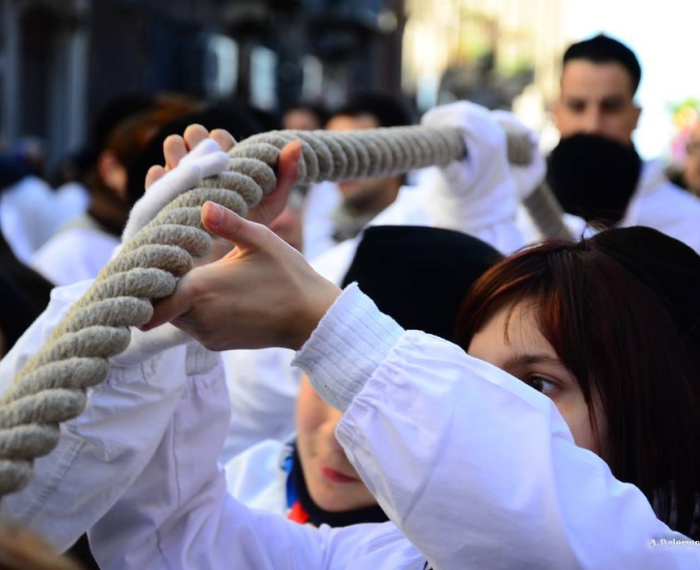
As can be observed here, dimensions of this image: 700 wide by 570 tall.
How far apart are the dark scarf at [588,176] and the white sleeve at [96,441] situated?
1.86m

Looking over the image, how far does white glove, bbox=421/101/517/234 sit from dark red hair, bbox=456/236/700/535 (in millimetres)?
630

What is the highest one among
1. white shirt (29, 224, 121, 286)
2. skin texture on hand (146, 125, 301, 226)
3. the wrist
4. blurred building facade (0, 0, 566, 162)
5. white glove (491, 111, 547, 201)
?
skin texture on hand (146, 125, 301, 226)

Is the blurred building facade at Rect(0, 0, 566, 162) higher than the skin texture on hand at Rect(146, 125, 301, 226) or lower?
lower

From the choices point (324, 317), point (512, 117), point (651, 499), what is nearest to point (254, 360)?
point (512, 117)

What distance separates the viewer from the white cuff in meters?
1.25

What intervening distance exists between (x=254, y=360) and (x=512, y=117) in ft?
2.99

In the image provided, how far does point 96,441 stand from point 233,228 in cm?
39

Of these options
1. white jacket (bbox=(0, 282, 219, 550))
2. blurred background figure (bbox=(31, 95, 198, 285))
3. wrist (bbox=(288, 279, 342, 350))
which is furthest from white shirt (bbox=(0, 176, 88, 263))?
wrist (bbox=(288, 279, 342, 350))

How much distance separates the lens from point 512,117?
98.1 inches

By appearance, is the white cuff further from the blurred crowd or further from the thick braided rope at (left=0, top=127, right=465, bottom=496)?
the thick braided rope at (left=0, top=127, right=465, bottom=496)

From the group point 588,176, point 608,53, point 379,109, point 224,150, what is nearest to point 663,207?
point 608,53

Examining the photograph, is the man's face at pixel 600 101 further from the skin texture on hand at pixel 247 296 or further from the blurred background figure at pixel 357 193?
the skin texture on hand at pixel 247 296

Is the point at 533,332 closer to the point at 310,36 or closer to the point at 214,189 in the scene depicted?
the point at 214,189

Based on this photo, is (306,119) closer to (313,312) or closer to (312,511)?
(312,511)
